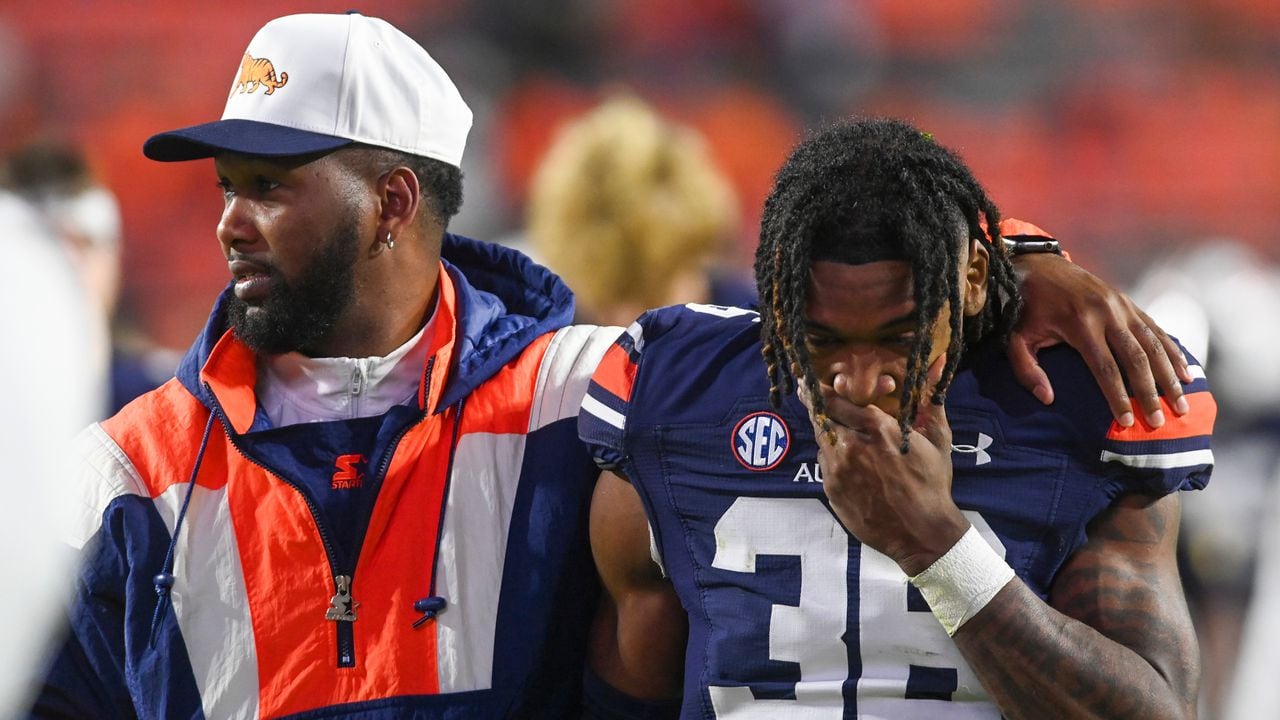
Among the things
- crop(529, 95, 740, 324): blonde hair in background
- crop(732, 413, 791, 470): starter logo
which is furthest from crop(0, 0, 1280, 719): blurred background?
crop(732, 413, 791, 470): starter logo

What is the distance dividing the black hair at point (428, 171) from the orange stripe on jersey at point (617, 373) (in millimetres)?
329

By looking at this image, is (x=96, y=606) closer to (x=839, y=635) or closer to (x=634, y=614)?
(x=634, y=614)

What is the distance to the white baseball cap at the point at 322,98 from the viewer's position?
2.16 m

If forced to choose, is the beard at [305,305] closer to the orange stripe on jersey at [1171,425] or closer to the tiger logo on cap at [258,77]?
the tiger logo on cap at [258,77]

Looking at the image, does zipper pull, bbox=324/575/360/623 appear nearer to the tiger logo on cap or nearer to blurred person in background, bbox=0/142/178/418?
the tiger logo on cap

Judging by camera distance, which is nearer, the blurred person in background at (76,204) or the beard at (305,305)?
the beard at (305,305)

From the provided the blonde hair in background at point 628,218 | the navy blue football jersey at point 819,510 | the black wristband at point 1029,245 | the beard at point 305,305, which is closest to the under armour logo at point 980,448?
the navy blue football jersey at point 819,510

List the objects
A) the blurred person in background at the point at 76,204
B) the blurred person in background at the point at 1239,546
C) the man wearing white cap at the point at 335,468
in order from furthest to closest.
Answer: the blurred person in background at the point at 76,204, the blurred person in background at the point at 1239,546, the man wearing white cap at the point at 335,468

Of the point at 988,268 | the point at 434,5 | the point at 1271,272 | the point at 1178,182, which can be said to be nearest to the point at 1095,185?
the point at 1178,182

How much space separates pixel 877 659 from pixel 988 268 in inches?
19.3

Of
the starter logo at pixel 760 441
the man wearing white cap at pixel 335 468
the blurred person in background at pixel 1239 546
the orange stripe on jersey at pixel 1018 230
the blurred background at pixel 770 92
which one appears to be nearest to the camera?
the starter logo at pixel 760 441

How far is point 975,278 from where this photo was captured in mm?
1920

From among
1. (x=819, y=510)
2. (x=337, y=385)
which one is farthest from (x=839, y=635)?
(x=337, y=385)

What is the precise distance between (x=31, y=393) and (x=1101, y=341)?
1.31 meters
